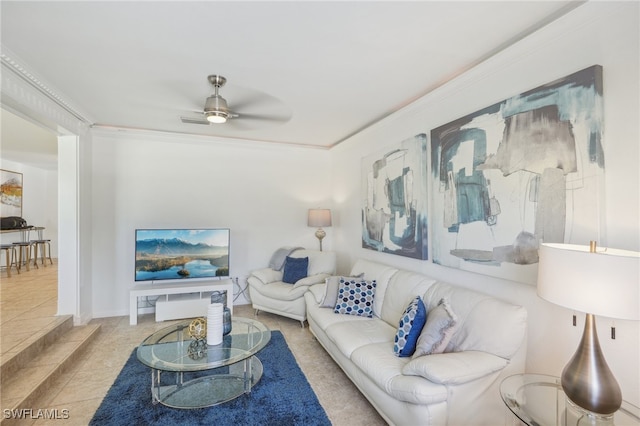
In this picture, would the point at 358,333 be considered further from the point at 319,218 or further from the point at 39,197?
the point at 39,197

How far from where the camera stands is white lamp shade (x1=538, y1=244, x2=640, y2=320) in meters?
1.14

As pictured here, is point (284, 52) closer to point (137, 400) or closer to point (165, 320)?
point (137, 400)

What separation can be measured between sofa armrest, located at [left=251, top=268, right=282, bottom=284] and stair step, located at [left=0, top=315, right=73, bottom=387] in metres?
2.20

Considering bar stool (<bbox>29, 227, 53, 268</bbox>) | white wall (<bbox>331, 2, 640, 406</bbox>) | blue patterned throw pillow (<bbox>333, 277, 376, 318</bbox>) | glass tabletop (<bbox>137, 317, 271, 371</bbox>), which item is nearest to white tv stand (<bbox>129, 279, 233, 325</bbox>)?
glass tabletop (<bbox>137, 317, 271, 371</bbox>)

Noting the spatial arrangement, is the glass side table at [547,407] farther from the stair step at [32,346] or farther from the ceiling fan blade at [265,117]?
the stair step at [32,346]

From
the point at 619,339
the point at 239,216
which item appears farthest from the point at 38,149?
the point at 619,339

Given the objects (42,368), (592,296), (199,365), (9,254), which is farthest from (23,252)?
(592,296)

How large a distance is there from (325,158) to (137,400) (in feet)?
13.5

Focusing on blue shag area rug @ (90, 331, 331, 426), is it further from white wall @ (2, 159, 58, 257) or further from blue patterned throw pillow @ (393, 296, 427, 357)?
white wall @ (2, 159, 58, 257)

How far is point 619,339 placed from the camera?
1488 mm

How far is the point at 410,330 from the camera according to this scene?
212 cm

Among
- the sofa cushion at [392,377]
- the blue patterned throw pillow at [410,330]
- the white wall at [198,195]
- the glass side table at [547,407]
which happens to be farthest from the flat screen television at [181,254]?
the glass side table at [547,407]

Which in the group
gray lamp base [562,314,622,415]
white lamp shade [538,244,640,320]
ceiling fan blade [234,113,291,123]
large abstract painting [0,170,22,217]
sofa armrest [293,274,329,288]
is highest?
ceiling fan blade [234,113,291,123]

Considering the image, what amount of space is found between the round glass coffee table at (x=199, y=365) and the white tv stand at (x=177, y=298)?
4.11 ft
